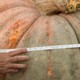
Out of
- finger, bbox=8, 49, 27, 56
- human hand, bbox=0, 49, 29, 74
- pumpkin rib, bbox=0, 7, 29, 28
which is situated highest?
pumpkin rib, bbox=0, 7, 29, 28

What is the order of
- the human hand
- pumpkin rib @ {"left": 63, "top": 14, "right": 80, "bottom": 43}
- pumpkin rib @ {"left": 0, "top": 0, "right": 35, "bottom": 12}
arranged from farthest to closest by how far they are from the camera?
pumpkin rib @ {"left": 0, "top": 0, "right": 35, "bottom": 12}, pumpkin rib @ {"left": 63, "top": 14, "right": 80, "bottom": 43}, the human hand

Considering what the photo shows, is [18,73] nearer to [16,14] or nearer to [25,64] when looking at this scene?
[25,64]

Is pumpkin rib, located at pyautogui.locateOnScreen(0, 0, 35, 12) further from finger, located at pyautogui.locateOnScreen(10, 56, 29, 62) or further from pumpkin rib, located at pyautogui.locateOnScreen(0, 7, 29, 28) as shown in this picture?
finger, located at pyautogui.locateOnScreen(10, 56, 29, 62)

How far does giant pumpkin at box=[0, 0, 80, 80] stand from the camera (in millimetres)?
2117

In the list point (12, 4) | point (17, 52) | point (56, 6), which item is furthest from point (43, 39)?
point (12, 4)

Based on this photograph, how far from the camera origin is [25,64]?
83.5 inches

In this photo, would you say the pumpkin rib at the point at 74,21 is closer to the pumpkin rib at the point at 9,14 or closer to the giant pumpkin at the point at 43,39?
the giant pumpkin at the point at 43,39

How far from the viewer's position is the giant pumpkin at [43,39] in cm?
212

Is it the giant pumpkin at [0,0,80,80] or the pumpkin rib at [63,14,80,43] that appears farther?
the pumpkin rib at [63,14,80,43]

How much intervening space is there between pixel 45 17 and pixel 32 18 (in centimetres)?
10

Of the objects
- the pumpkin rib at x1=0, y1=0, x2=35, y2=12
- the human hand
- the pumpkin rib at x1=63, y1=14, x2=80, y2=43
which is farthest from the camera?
the pumpkin rib at x1=0, y1=0, x2=35, y2=12

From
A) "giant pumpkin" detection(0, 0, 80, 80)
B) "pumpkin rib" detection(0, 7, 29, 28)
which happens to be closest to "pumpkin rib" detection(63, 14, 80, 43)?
"giant pumpkin" detection(0, 0, 80, 80)

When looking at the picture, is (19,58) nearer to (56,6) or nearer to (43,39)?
(43,39)

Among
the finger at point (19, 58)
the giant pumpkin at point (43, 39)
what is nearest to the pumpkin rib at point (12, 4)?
the giant pumpkin at point (43, 39)
